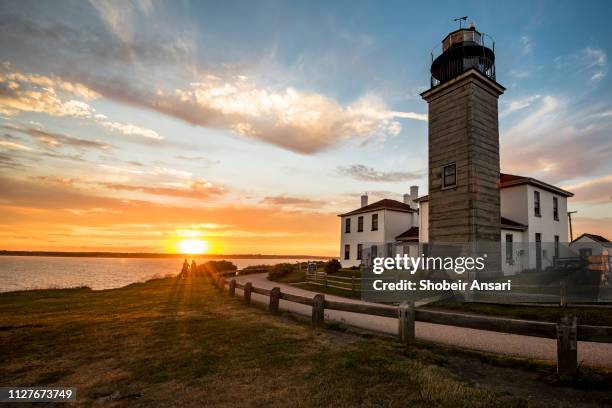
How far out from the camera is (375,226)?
113 feet

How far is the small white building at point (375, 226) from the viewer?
33625mm

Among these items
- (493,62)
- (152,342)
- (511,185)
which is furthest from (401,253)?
(152,342)

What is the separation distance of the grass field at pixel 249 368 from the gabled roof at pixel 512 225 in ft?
59.9

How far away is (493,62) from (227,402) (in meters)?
19.9

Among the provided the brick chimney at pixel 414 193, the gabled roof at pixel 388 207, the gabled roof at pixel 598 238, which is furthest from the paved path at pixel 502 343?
the gabled roof at pixel 598 238

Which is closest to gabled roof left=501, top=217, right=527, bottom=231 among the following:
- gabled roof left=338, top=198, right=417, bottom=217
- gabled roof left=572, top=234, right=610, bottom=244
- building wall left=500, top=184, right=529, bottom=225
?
building wall left=500, top=184, right=529, bottom=225

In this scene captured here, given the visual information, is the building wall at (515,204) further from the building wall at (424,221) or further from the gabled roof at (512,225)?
the building wall at (424,221)

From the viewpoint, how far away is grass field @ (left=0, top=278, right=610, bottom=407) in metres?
4.63

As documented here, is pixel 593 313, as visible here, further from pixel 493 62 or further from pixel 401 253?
pixel 401 253

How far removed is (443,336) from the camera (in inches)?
330

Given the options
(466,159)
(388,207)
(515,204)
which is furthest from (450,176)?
(388,207)

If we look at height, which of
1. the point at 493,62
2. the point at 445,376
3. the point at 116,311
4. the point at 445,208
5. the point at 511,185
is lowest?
the point at 116,311

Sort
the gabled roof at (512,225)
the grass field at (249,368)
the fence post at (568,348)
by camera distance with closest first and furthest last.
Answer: the grass field at (249,368), the fence post at (568,348), the gabled roof at (512,225)

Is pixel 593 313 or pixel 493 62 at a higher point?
pixel 493 62
